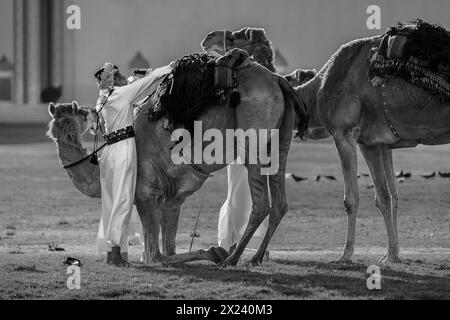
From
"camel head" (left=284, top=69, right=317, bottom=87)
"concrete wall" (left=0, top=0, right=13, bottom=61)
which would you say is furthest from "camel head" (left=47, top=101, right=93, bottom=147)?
"concrete wall" (left=0, top=0, right=13, bottom=61)

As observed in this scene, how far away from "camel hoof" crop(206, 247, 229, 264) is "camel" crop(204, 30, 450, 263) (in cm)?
126

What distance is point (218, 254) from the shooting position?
10.8 meters

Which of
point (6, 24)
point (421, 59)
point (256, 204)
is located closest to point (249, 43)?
point (421, 59)

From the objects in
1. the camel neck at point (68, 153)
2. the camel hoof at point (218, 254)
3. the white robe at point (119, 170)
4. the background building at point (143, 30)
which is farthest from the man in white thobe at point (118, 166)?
the background building at point (143, 30)

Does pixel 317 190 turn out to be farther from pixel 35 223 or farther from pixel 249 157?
pixel 249 157

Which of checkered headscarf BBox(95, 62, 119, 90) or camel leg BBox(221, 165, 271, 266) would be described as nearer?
camel leg BBox(221, 165, 271, 266)

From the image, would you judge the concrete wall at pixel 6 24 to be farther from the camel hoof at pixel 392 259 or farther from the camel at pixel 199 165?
the camel hoof at pixel 392 259

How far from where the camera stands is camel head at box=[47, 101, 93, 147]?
10836 mm

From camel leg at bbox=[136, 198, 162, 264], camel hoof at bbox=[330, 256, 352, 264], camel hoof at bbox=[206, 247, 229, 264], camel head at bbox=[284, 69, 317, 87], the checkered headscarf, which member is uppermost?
the checkered headscarf

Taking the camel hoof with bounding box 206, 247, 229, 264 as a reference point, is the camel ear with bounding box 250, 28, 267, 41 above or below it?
above

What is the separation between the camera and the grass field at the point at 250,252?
375 inches

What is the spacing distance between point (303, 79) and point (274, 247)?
2230mm

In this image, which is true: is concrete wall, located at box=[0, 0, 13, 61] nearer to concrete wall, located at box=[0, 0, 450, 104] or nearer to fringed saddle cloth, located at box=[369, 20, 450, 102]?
concrete wall, located at box=[0, 0, 450, 104]
